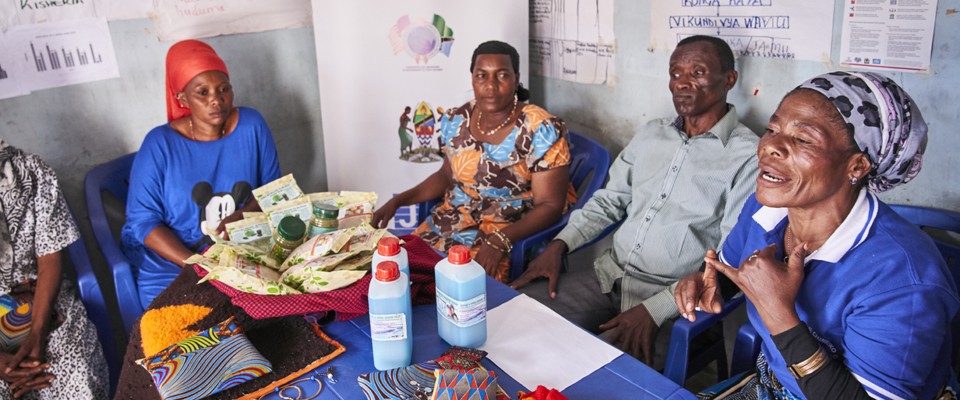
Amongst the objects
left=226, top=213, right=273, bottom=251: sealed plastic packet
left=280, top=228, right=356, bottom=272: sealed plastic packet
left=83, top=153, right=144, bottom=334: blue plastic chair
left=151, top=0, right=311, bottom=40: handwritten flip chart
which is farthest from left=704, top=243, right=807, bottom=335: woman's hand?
left=151, top=0, right=311, bottom=40: handwritten flip chart

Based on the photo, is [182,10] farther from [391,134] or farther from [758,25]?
[758,25]

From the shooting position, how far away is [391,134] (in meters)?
3.59

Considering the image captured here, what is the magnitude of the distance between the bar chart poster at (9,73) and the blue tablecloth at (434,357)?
2.00 meters

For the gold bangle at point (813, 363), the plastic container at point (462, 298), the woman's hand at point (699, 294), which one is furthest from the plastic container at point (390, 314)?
the gold bangle at point (813, 363)

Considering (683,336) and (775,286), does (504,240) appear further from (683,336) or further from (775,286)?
(775,286)

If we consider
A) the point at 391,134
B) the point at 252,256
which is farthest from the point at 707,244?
the point at 391,134

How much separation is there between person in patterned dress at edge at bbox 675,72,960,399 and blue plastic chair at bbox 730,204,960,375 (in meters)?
0.31

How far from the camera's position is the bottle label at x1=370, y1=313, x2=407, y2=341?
1456 millimetres

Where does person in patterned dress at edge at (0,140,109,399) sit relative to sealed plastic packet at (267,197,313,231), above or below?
below

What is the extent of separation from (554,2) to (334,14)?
113 centimetres

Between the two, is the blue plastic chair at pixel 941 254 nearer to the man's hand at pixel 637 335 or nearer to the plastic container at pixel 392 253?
the man's hand at pixel 637 335

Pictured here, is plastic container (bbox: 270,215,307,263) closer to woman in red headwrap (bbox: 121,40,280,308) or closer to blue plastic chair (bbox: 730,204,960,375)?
woman in red headwrap (bbox: 121,40,280,308)

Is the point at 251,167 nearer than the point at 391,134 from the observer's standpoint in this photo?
Yes

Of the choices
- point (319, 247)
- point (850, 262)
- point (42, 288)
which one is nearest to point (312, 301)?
point (319, 247)
